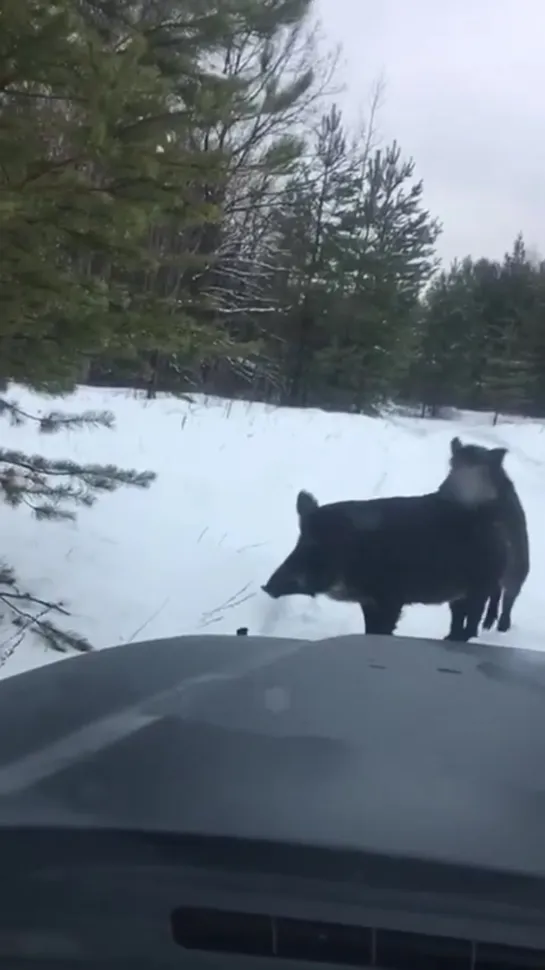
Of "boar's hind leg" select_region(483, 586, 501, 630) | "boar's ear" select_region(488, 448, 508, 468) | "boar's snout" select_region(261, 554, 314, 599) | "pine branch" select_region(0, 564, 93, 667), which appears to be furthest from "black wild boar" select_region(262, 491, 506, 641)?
"pine branch" select_region(0, 564, 93, 667)

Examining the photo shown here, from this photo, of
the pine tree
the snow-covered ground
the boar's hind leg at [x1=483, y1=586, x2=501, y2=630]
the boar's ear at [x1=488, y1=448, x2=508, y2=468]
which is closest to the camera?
the pine tree

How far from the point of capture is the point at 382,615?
4680mm

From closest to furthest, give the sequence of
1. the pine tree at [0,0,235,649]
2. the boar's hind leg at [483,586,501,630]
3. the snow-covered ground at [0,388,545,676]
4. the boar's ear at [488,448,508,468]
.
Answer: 1. the pine tree at [0,0,235,649]
2. the boar's ear at [488,448,508,468]
3. the boar's hind leg at [483,586,501,630]
4. the snow-covered ground at [0,388,545,676]

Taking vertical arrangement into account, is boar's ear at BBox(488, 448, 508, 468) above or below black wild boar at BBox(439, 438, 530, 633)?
above

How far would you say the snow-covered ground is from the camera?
589 cm

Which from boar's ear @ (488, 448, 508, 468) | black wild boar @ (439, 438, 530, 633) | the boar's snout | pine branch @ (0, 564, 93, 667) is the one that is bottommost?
pine branch @ (0, 564, 93, 667)

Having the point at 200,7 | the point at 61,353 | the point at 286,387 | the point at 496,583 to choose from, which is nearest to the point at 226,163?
the point at 200,7

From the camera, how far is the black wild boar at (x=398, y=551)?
15.1 feet

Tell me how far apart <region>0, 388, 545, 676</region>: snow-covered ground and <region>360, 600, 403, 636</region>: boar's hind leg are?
3.48ft

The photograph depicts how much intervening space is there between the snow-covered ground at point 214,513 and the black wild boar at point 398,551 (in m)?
1.03

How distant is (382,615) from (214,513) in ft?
11.7

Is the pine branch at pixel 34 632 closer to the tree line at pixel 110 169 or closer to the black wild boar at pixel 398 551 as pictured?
the tree line at pixel 110 169

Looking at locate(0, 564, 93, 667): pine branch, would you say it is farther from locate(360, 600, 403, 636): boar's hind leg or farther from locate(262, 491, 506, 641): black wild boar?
locate(360, 600, 403, 636): boar's hind leg

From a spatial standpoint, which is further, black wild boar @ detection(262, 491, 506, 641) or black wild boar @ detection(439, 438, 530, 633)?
black wild boar @ detection(439, 438, 530, 633)
